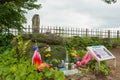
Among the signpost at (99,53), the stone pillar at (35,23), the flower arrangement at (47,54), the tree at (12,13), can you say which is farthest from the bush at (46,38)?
the stone pillar at (35,23)

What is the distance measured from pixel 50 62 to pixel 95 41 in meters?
8.89

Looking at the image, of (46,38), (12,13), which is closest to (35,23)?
(12,13)

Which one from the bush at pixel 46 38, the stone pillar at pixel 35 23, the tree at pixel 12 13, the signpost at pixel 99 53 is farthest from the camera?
the stone pillar at pixel 35 23

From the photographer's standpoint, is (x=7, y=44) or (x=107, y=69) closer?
(x=107, y=69)

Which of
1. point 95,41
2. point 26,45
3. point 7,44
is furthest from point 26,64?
point 95,41

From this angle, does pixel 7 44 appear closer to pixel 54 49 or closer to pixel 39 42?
pixel 39 42

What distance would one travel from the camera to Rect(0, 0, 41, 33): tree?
54.4ft

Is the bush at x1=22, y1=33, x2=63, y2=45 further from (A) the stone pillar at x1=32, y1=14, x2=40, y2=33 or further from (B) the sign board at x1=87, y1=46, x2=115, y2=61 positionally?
(A) the stone pillar at x1=32, y1=14, x2=40, y2=33

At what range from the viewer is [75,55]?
12.6 meters

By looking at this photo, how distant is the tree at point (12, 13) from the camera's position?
16594mm

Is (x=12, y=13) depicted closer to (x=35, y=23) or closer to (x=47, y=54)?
(x=35, y=23)

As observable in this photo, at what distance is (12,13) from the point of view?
56.9 feet

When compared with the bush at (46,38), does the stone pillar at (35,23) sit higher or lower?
higher

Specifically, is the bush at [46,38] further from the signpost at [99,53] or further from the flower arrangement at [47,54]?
the signpost at [99,53]
